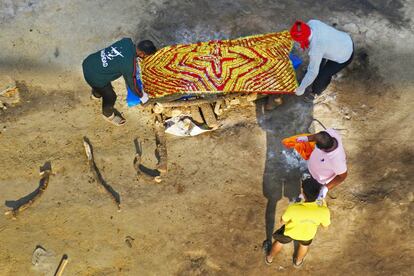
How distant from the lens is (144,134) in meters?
7.00

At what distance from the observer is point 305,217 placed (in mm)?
4805

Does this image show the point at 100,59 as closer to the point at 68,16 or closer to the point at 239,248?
the point at 68,16

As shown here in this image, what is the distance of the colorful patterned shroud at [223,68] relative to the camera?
6.58 meters

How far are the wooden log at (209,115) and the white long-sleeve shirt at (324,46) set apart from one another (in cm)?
160

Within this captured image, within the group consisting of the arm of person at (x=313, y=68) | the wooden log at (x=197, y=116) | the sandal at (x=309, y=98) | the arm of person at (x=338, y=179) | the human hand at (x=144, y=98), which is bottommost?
the wooden log at (x=197, y=116)

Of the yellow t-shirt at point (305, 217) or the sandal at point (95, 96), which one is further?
the sandal at point (95, 96)

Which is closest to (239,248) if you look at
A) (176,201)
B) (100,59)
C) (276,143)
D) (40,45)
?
(176,201)

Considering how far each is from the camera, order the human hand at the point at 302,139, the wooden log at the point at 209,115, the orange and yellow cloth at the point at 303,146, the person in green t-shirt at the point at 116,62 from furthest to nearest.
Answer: the wooden log at the point at 209,115
the person in green t-shirt at the point at 116,62
the orange and yellow cloth at the point at 303,146
the human hand at the point at 302,139

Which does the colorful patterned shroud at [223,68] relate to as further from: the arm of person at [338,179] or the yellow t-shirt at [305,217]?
the yellow t-shirt at [305,217]

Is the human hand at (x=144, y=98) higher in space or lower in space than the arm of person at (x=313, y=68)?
lower

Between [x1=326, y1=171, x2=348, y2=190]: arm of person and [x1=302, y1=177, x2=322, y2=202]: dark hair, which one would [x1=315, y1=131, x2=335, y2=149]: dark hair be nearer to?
[x1=326, y1=171, x2=348, y2=190]: arm of person

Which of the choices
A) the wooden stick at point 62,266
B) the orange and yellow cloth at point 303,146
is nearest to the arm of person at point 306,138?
the orange and yellow cloth at point 303,146

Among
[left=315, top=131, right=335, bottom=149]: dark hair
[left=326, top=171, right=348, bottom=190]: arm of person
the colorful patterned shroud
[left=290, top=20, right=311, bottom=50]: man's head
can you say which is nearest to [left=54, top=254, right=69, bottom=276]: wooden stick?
the colorful patterned shroud

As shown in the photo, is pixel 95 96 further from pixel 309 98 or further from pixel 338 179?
pixel 338 179
